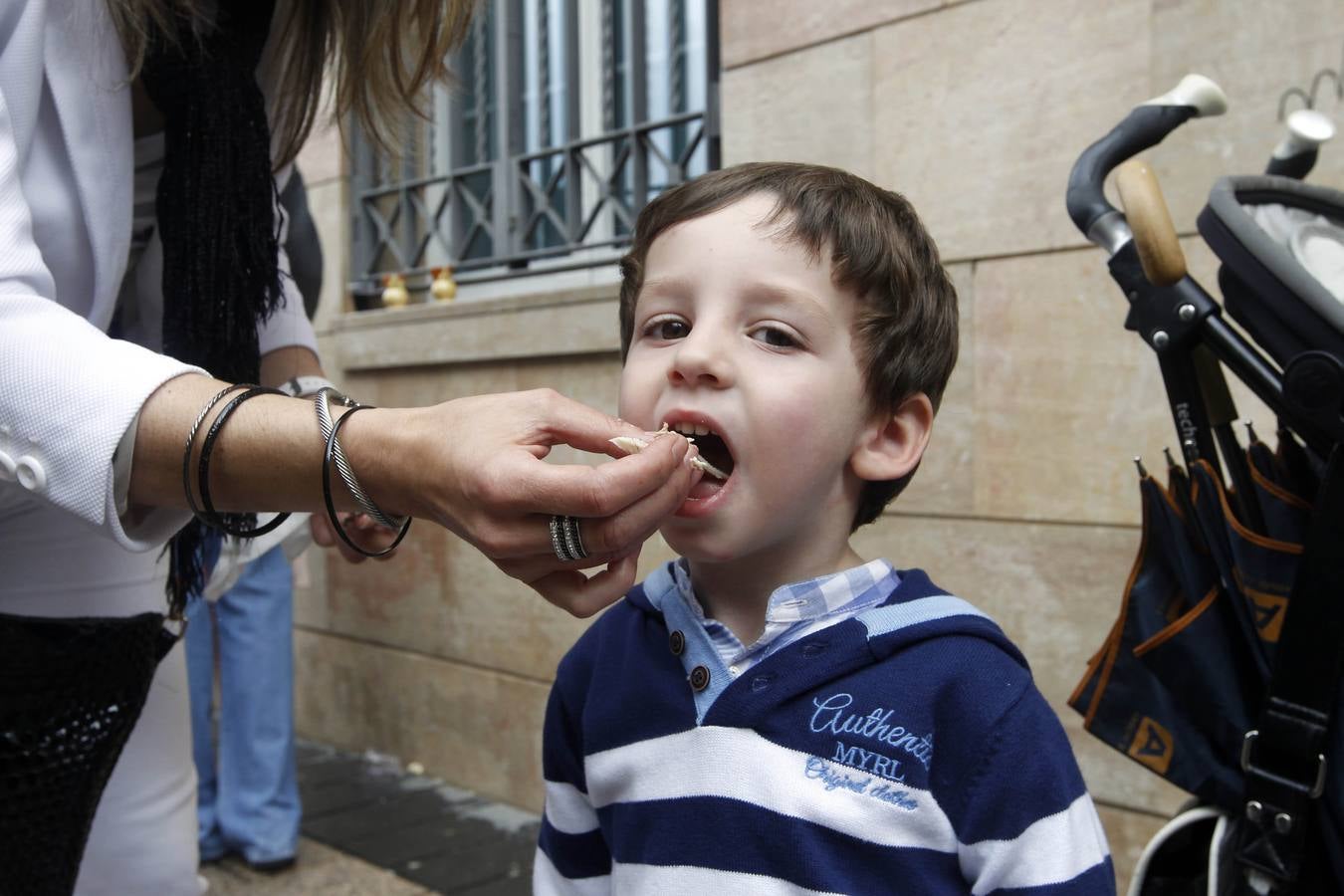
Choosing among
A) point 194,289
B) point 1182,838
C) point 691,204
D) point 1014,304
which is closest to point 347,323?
point 1014,304

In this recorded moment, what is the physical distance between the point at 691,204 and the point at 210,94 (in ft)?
2.34

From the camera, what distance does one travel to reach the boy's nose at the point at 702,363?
1.36 meters

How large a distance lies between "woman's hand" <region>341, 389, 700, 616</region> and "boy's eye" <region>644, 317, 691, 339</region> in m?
0.30

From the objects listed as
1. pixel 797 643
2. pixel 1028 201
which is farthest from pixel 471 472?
pixel 1028 201

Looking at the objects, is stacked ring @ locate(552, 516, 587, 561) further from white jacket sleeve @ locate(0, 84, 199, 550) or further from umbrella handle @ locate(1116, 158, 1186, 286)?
umbrella handle @ locate(1116, 158, 1186, 286)

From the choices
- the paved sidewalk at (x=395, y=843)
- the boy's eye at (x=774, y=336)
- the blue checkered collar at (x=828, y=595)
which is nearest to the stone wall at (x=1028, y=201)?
the paved sidewalk at (x=395, y=843)

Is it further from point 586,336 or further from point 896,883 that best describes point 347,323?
point 896,883

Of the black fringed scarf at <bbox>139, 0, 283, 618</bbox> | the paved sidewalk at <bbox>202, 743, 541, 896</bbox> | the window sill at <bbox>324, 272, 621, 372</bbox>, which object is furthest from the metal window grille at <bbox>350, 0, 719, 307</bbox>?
the black fringed scarf at <bbox>139, 0, 283, 618</bbox>

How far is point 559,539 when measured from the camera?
44.5 inches

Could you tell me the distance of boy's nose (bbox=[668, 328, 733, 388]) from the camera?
4.45ft

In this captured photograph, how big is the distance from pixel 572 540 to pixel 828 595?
46 cm

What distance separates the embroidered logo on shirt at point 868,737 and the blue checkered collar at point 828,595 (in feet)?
0.38

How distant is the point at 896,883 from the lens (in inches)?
51.8

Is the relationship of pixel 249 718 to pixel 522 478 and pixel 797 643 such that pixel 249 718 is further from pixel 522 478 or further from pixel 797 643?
pixel 522 478
